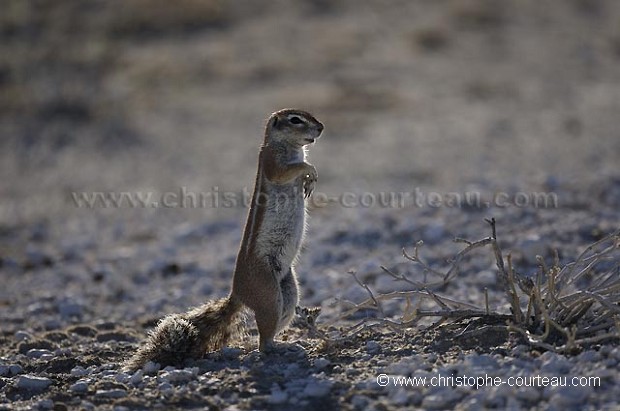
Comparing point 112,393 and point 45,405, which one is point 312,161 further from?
point 45,405

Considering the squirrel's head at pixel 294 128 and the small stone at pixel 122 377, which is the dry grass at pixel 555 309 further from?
A: the small stone at pixel 122 377

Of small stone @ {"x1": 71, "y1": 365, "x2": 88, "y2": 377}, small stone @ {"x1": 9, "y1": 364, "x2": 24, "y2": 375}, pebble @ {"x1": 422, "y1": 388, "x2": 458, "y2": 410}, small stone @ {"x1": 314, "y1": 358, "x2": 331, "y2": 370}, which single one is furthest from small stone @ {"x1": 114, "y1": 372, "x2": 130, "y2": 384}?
pebble @ {"x1": 422, "y1": 388, "x2": 458, "y2": 410}

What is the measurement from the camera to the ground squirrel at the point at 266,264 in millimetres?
6434

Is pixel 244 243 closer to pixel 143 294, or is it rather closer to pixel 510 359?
pixel 510 359

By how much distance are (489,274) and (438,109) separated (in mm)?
9738

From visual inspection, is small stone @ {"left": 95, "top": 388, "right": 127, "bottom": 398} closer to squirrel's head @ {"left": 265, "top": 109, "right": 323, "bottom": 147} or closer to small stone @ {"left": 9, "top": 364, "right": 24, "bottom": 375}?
small stone @ {"left": 9, "top": 364, "right": 24, "bottom": 375}

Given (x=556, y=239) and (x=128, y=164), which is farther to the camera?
(x=128, y=164)

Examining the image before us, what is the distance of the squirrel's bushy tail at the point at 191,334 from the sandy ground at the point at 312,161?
169 millimetres

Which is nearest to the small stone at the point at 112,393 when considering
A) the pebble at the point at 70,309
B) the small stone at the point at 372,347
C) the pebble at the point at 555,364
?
the small stone at the point at 372,347

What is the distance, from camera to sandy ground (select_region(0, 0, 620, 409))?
20.0ft

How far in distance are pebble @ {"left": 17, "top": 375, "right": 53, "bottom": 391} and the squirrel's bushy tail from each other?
1.76 feet

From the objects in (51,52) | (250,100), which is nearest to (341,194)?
(250,100)

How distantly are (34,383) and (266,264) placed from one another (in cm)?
177

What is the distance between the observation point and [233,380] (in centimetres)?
600
